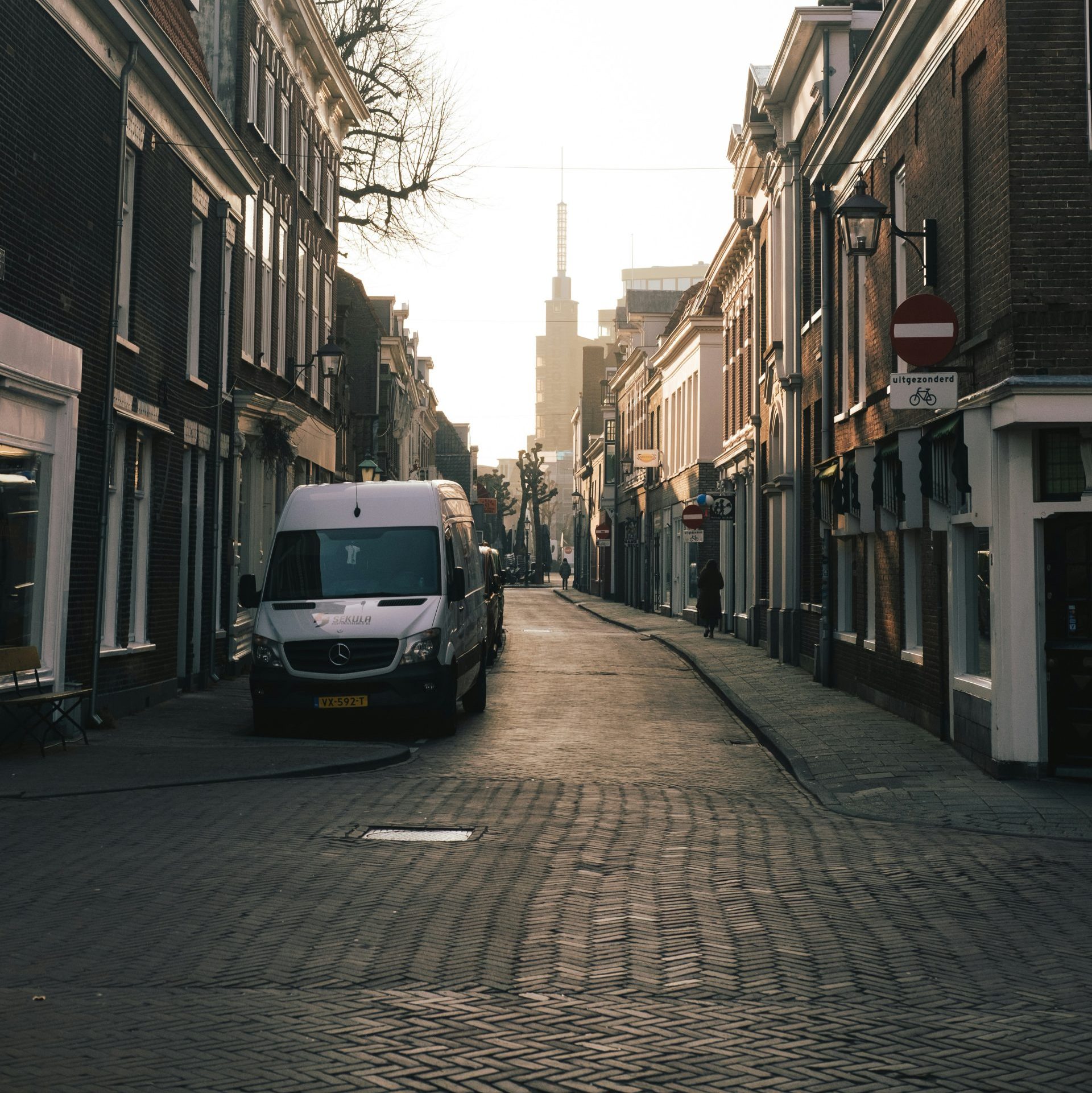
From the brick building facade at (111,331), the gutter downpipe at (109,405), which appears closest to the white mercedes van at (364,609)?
the gutter downpipe at (109,405)

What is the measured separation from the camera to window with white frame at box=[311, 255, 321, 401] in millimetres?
29188

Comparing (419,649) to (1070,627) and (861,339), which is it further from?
(861,339)

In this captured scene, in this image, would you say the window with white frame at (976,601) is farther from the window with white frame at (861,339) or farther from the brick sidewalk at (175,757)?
the window with white frame at (861,339)

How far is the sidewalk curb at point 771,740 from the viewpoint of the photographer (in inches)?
444

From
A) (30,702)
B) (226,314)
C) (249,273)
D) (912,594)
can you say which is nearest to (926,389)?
(912,594)

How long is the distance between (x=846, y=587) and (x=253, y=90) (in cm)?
1193

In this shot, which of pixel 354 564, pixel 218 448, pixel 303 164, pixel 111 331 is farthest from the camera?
pixel 303 164

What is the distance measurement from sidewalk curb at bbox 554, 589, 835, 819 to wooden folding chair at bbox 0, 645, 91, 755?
20.5 feet

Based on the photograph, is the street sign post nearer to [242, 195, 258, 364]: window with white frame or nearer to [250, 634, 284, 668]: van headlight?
[242, 195, 258, 364]: window with white frame

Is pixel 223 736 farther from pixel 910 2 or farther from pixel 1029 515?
pixel 910 2

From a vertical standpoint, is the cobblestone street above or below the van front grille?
below

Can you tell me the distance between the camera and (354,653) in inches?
551

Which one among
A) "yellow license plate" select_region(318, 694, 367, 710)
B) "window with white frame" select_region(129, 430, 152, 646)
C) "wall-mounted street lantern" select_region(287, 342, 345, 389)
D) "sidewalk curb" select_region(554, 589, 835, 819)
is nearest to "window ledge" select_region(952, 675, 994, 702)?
"sidewalk curb" select_region(554, 589, 835, 819)

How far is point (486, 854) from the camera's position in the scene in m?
8.30
